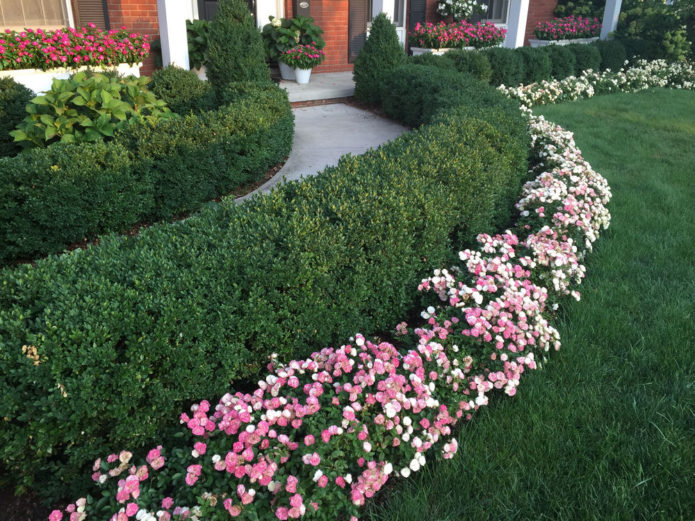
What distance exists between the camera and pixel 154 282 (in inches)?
97.0

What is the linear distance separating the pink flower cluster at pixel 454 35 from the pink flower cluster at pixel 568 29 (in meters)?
3.21

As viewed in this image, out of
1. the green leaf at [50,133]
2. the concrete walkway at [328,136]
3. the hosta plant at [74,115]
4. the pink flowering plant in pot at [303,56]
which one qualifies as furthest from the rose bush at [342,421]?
the pink flowering plant in pot at [303,56]

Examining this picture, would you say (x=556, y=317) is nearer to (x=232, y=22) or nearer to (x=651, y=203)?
(x=651, y=203)

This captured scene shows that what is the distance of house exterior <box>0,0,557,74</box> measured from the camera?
8.86m

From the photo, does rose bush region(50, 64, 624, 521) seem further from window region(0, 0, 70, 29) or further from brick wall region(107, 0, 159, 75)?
window region(0, 0, 70, 29)

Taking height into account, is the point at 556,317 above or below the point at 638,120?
below

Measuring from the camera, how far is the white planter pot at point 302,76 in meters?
10.7

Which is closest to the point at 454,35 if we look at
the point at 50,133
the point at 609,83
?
the point at 609,83

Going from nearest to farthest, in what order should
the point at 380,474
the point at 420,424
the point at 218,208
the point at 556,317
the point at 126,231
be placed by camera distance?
the point at 380,474
the point at 420,424
the point at 218,208
the point at 556,317
the point at 126,231

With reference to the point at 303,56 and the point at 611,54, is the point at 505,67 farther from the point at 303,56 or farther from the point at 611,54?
the point at 611,54

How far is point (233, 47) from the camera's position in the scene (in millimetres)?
7609

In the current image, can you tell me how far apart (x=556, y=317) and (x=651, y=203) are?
2.88 meters

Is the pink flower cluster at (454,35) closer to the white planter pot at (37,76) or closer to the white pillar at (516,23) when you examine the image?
the white pillar at (516,23)

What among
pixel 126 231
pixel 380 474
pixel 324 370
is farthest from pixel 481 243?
pixel 126 231
